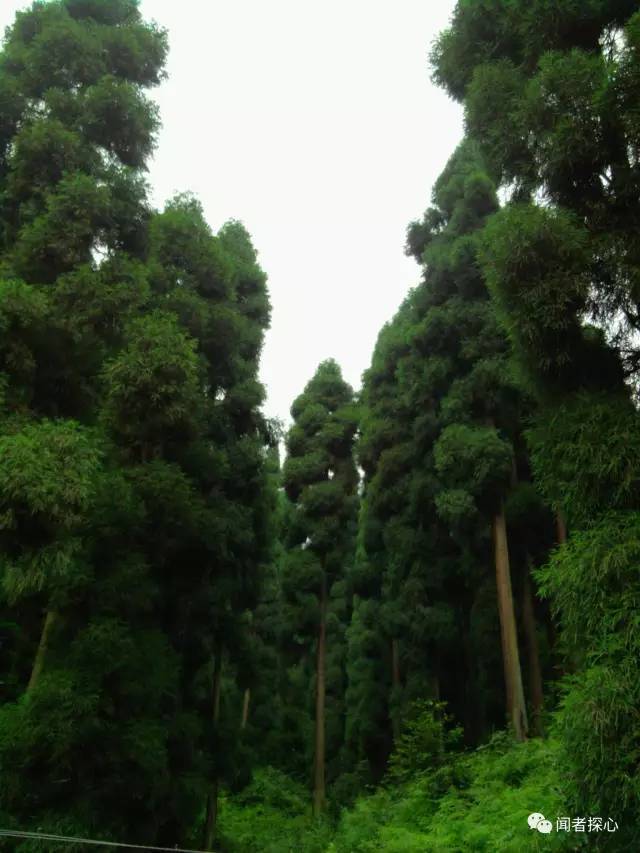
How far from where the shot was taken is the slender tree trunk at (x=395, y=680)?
16.6m

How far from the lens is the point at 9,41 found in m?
10.0

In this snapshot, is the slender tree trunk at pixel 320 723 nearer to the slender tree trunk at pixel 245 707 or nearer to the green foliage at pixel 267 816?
the green foliage at pixel 267 816

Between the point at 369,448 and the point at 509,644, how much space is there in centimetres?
735

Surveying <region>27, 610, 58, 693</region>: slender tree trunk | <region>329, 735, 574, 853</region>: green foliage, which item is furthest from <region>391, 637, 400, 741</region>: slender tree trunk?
<region>27, 610, 58, 693</region>: slender tree trunk

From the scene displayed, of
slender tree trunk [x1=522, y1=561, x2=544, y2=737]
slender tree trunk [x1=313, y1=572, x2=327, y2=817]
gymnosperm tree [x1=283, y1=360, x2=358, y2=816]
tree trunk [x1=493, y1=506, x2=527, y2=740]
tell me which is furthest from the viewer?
gymnosperm tree [x1=283, y1=360, x2=358, y2=816]

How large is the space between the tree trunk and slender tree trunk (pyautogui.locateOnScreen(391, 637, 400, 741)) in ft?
19.3

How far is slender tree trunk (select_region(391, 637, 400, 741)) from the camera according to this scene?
→ 16.6 meters

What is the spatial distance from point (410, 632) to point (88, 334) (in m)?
11.0

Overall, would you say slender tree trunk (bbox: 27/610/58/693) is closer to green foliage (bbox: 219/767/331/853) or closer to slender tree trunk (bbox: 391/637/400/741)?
green foliage (bbox: 219/767/331/853)

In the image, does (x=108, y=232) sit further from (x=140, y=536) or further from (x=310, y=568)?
(x=310, y=568)

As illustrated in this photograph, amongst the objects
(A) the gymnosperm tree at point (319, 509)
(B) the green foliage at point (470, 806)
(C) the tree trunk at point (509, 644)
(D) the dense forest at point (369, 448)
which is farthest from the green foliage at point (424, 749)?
(A) the gymnosperm tree at point (319, 509)

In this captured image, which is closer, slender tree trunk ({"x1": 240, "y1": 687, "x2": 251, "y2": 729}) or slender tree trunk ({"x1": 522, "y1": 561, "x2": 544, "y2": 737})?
slender tree trunk ({"x1": 522, "y1": 561, "x2": 544, "y2": 737})

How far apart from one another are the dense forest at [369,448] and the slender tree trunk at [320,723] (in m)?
0.25

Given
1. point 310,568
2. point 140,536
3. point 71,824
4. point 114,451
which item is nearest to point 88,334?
point 114,451
